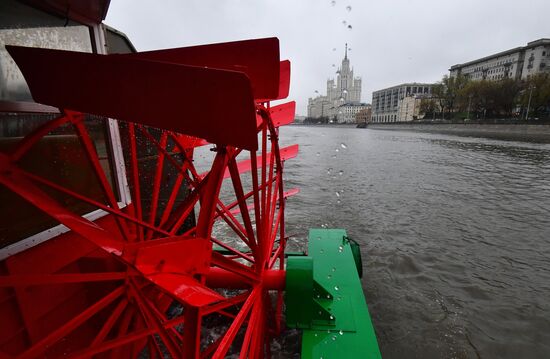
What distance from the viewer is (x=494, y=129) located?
38.5 metres

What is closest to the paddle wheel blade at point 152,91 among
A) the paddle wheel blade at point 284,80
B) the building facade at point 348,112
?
the paddle wheel blade at point 284,80

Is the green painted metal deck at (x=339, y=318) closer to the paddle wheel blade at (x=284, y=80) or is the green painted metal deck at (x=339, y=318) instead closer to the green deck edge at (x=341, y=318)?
the green deck edge at (x=341, y=318)

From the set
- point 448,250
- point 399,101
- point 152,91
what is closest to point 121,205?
point 152,91

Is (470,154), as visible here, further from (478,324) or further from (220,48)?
(220,48)

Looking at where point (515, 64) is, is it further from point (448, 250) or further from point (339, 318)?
point (339, 318)

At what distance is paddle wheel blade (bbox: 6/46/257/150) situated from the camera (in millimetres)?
1851

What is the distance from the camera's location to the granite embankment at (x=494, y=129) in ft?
102

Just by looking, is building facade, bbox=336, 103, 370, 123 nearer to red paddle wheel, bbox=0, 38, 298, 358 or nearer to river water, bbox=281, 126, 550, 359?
river water, bbox=281, 126, 550, 359

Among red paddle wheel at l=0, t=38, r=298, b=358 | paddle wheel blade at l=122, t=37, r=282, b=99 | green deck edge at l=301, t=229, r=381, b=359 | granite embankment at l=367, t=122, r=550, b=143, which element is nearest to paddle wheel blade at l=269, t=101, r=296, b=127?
red paddle wheel at l=0, t=38, r=298, b=358

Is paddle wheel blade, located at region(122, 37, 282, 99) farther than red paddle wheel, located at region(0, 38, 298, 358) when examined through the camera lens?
Yes

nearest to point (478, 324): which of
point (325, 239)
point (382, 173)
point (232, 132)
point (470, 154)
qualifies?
point (325, 239)

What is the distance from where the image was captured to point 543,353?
13.7 feet

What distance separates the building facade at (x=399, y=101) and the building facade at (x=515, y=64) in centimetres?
1147

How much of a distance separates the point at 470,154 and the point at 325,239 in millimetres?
18928
